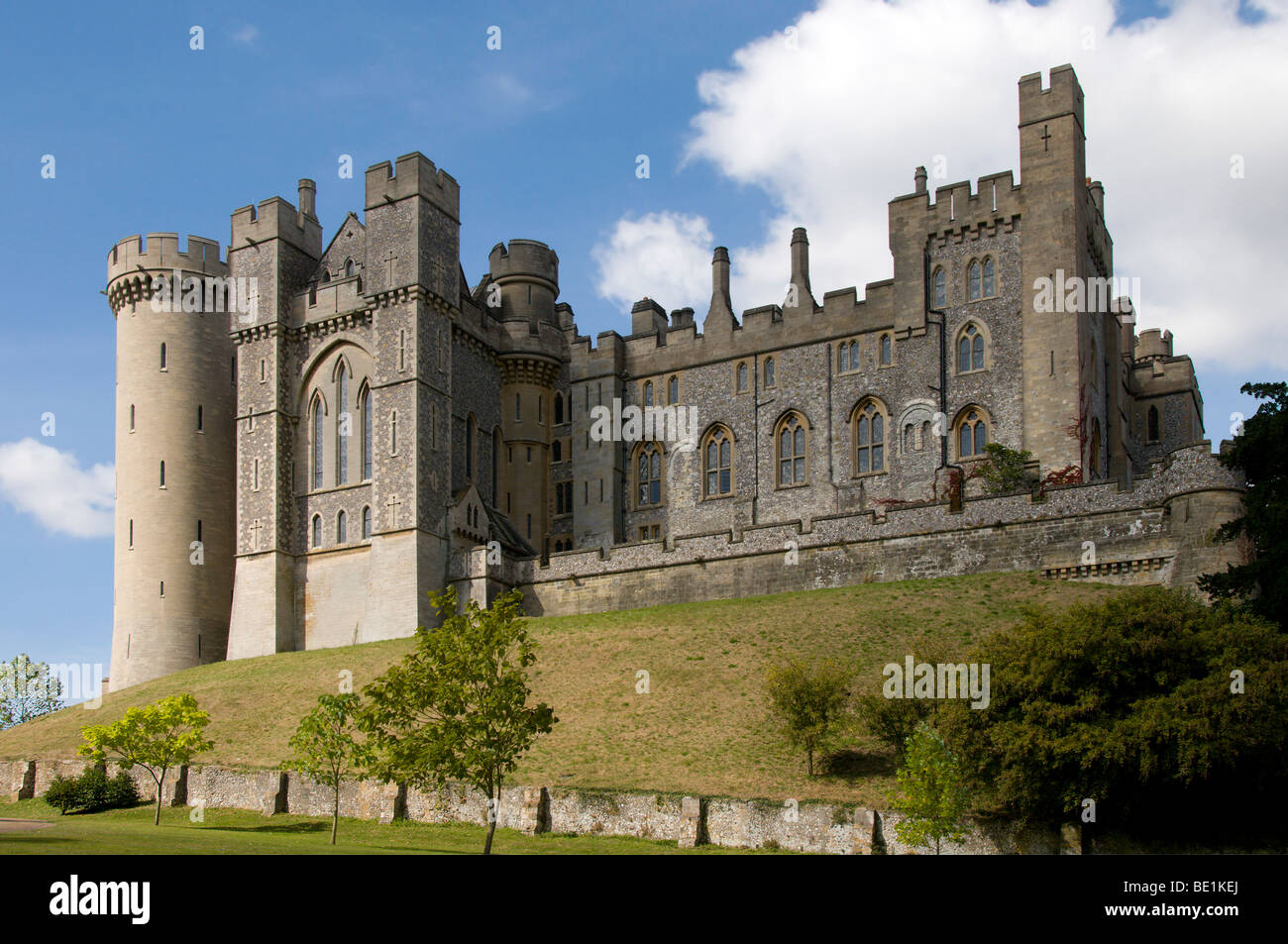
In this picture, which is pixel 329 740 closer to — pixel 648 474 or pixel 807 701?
pixel 807 701

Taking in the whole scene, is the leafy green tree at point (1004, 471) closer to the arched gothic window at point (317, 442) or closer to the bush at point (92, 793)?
the arched gothic window at point (317, 442)

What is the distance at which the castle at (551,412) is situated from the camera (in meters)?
48.6

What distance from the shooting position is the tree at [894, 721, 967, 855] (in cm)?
2627

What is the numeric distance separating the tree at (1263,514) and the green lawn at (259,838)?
14.3 m

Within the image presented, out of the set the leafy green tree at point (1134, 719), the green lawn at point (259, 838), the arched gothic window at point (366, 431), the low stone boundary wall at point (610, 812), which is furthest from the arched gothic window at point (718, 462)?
the leafy green tree at point (1134, 719)

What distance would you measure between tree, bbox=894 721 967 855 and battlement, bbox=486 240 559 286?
123 ft

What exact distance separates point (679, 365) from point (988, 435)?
46.2 feet

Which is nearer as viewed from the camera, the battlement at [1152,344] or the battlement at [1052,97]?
the battlement at [1052,97]

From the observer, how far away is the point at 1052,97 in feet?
162

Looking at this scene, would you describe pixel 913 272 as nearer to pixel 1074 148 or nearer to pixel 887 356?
pixel 887 356

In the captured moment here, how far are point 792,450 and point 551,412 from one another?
11.1m

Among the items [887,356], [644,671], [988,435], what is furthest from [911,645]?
[887,356]

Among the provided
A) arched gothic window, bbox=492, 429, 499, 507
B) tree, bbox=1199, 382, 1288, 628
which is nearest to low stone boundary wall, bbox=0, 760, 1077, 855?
tree, bbox=1199, 382, 1288, 628

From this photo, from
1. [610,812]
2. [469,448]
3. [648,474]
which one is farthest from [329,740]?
[648,474]
